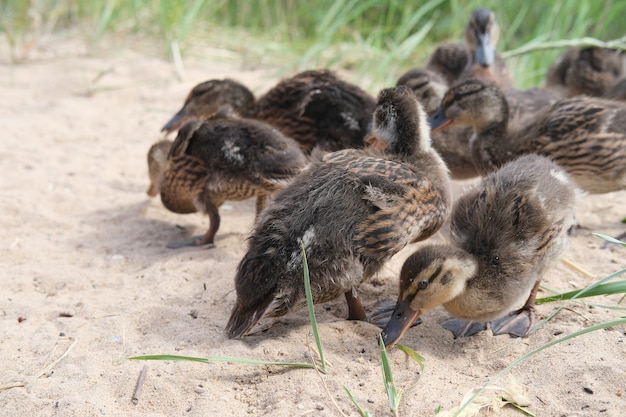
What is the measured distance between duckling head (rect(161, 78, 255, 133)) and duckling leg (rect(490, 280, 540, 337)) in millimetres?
2947

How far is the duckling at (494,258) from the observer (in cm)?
352

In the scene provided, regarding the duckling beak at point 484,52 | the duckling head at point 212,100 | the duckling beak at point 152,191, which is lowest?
the duckling beak at point 152,191

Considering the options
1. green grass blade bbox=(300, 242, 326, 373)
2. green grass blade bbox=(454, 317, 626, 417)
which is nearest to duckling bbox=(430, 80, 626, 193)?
green grass blade bbox=(454, 317, 626, 417)

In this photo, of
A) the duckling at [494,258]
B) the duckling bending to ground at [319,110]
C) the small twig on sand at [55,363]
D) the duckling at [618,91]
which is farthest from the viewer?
the duckling at [618,91]

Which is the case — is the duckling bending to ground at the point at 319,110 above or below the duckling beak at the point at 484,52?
below

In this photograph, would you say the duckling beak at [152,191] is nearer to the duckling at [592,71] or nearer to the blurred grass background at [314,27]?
the blurred grass background at [314,27]

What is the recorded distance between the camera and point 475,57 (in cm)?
692

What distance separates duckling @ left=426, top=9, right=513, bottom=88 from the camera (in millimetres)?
6750

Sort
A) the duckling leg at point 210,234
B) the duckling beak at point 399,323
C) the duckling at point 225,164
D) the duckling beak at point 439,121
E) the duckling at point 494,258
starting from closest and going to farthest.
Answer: the duckling beak at point 399,323, the duckling at point 494,258, the duckling at point 225,164, the duckling leg at point 210,234, the duckling beak at point 439,121

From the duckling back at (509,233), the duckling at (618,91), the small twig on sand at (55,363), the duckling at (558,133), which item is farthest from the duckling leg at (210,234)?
the duckling at (618,91)

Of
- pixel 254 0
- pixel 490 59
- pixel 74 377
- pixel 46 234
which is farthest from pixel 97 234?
pixel 254 0

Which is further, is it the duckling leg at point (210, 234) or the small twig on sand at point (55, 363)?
the duckling leg at point (210, 234)

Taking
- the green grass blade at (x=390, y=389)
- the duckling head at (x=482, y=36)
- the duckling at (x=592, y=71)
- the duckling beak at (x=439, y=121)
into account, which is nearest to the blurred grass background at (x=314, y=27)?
the duckling at (x=592, y=71)

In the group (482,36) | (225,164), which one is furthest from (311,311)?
(482,36)
